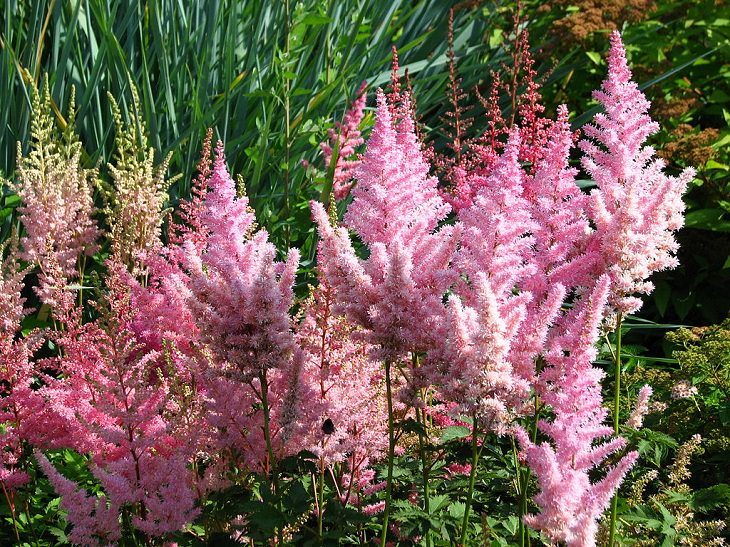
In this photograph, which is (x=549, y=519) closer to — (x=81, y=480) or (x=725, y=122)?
(x=81, y=480)

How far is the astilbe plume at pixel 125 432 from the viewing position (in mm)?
2318

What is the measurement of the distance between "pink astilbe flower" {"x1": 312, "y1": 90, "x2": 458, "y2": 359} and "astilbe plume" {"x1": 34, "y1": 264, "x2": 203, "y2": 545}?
54 cm

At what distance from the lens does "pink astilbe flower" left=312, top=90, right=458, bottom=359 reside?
6.99 ft

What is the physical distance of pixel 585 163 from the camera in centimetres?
259

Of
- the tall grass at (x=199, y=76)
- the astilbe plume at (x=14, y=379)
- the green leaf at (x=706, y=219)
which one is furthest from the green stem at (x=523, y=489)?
the green leaf at (x=706, y=219)

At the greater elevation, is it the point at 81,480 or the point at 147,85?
the point at 147,85

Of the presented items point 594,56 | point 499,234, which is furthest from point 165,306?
point 594,56

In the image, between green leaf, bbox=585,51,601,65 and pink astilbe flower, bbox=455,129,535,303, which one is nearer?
pink astilbe flower, bbox=455,129,535,303

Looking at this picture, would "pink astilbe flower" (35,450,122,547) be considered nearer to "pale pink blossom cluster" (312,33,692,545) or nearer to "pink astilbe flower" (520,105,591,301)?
"pale pink blossom cluster" (312,33,692,545)

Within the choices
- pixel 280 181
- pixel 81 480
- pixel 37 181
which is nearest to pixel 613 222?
pixel 81 480

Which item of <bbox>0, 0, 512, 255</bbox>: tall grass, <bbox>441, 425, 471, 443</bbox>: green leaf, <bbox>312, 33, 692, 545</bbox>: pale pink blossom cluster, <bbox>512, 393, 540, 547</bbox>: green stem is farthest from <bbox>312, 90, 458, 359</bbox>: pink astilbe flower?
<bbox>0, 0, 512, 255</bbox>: tall grass

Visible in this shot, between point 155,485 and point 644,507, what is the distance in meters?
1.51

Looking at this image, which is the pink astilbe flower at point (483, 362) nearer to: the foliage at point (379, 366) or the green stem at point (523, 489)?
the foliage at point (379, 366)

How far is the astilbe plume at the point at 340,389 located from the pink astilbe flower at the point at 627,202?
2.26 feet
